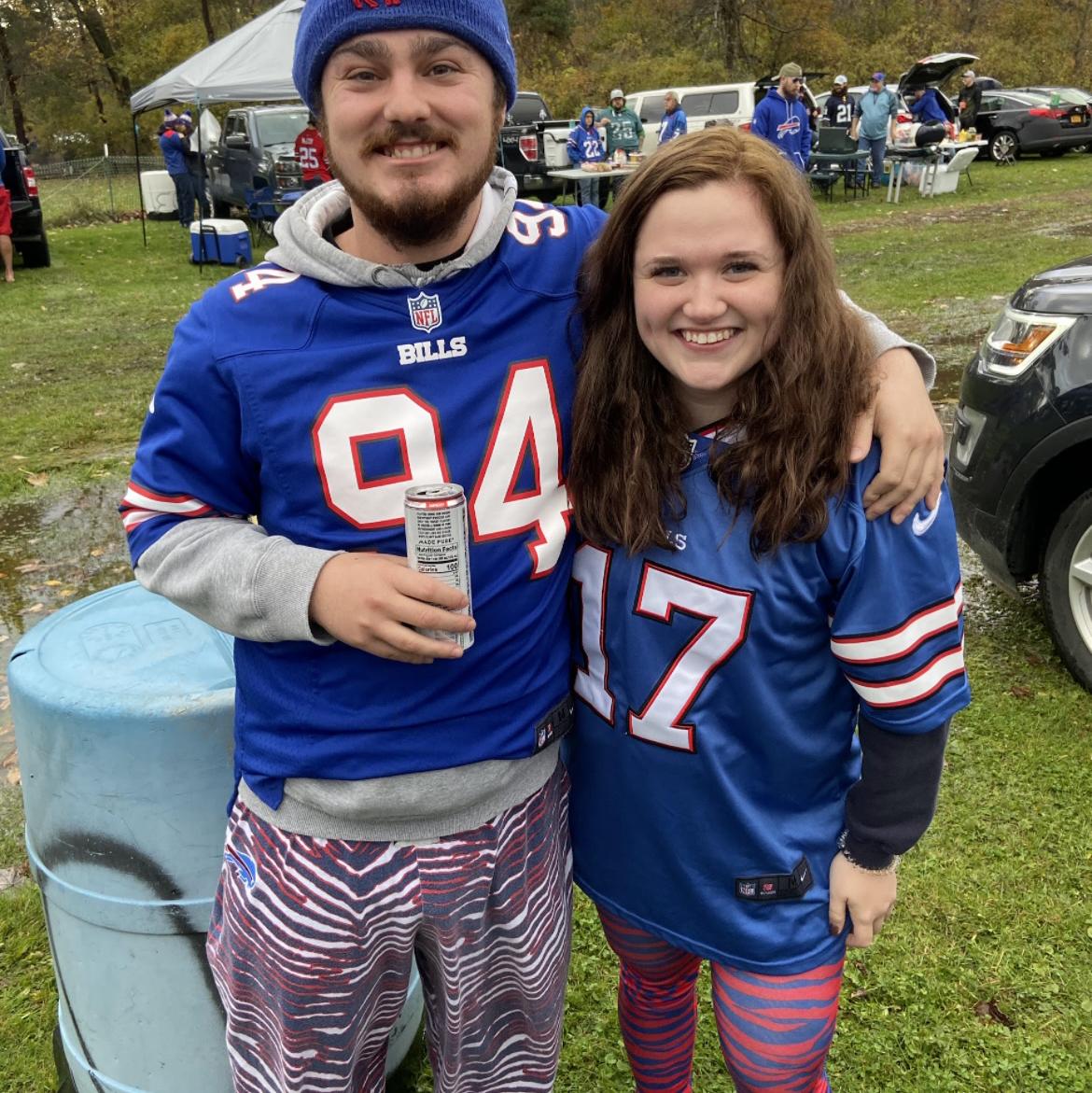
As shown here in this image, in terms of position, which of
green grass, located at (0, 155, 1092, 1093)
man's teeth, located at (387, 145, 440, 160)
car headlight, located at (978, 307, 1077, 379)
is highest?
man's teeth, located at (387, 145, 440, 160)

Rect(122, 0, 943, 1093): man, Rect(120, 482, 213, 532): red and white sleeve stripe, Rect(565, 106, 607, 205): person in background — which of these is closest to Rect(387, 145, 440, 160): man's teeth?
Rect(122, 0, 943, 1093): man

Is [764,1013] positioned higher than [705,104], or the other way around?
[705,104]

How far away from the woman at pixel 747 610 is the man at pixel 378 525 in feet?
0.26

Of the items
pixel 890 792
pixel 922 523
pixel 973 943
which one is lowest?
pixel 973 943

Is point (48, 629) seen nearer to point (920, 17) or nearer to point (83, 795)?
point (83, 795)

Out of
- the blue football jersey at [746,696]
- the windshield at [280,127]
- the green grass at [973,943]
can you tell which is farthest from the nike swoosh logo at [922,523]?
the windshield at [280,127]

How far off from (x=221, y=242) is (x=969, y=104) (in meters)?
16.5

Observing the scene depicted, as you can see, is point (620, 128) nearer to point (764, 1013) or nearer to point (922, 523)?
point (922, 523)

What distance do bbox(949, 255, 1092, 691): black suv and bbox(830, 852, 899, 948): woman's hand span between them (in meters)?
2.16

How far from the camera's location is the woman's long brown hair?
151 cm

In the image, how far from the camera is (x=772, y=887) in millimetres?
1698

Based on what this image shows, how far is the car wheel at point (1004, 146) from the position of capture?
72.2 feet

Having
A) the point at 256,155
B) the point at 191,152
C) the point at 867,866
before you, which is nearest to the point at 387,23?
the point at 867,866

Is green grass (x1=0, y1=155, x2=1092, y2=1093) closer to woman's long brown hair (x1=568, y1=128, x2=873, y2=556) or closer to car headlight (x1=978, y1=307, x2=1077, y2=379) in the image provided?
car headlight (x1=978, y1=307, x2=1077, y2=379)
